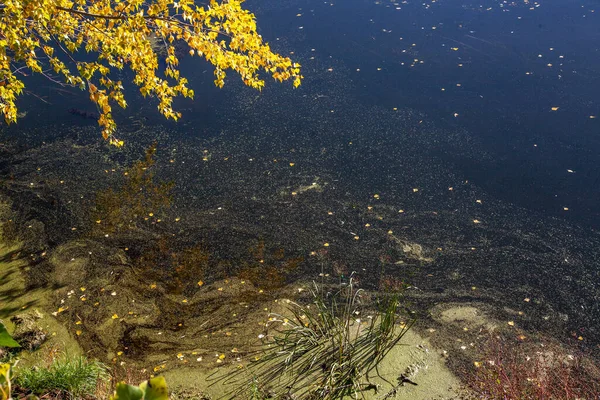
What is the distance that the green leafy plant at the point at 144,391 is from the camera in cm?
106

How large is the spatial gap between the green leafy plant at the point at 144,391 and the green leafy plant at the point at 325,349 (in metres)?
2.51

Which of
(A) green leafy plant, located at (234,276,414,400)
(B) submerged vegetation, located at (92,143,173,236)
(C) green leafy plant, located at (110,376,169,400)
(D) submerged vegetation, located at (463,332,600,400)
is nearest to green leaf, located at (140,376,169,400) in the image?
(C) green leafy plant, located at (110,376,169,400)

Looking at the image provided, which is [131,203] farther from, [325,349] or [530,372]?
[530,372]

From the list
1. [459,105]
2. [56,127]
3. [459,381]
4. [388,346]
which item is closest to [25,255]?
[56,127]

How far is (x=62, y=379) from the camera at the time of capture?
335 centimetres

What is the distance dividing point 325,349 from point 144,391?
2.88m

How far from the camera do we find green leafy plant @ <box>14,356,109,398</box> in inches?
131

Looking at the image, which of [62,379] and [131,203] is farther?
[131,203]

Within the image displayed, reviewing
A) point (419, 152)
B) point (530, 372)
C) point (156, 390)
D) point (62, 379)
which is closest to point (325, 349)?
point (530, 372)

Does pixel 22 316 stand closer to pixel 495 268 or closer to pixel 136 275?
pixel 136 275

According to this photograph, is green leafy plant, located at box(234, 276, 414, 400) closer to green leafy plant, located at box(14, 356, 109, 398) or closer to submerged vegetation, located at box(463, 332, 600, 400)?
submerged vegetation, located at box(463, 332, 600, 400)

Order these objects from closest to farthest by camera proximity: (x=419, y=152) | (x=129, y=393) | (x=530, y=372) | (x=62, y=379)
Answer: (x=129, y=393) → (x=62, y=379) → (x=530, y=372) → (x=419, y=152)

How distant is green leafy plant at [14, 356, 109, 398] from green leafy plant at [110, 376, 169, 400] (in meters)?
2.53

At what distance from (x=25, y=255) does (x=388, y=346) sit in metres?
3.34
